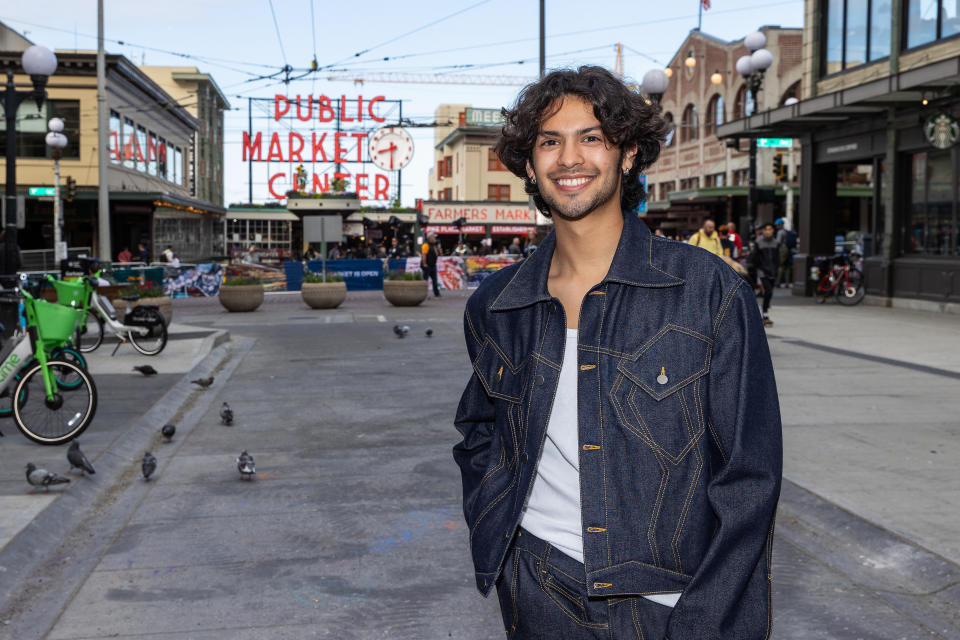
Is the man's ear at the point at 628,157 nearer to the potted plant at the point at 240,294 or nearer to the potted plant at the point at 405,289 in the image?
the potted plant at the point at 240,294

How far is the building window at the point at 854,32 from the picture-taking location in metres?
22.1

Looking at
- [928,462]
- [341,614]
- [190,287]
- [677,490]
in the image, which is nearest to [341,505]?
[341,614]

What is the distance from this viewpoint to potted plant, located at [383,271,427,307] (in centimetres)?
2467

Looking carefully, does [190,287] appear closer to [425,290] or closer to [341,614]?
[425,290]

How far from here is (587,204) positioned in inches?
87.3

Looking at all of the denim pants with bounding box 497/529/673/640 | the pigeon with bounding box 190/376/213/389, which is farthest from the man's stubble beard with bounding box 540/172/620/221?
the pigeon with bounding box 190/376/213/389

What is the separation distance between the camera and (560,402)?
2131 mm

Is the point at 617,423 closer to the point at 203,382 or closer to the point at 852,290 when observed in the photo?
the point at 203,382

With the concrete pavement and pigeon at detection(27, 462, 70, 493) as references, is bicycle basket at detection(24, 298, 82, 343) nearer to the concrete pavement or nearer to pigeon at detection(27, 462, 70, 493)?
the concrete pavement

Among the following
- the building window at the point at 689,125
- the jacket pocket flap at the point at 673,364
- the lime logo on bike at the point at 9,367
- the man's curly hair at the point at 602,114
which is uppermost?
the building window at the point at 689,125

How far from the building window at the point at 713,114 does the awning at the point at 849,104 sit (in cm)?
2304

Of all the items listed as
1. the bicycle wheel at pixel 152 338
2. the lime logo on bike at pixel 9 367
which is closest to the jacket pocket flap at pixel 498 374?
the lime logo on bike at pixel 9 367

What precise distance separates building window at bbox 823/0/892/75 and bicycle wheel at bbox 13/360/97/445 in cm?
1920

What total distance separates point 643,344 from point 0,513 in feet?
16.1
